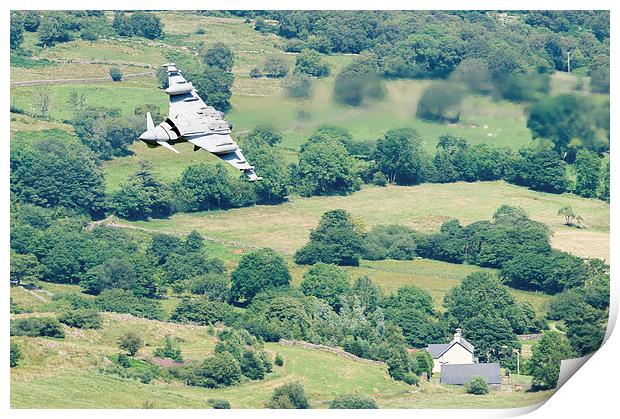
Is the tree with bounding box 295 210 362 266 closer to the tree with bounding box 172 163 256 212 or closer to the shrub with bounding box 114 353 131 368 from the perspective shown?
the tree with bounding box 172 163 256 212

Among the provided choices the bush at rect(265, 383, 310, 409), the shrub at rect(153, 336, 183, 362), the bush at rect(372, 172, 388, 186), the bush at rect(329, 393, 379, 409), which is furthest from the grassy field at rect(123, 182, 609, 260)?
the bush at rect(329, 393, 379, 409)

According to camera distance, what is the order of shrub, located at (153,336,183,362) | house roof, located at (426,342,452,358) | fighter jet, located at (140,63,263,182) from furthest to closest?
1. house roof, located at (426,342,452,358)
2. shrub, located at (153,336,183,362)
3. fighter jet, located at (140,63,263,182)

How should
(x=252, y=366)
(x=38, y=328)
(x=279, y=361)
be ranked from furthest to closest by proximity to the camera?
(x=38, y=328), (x=279, y=361), (x=252, y=366)

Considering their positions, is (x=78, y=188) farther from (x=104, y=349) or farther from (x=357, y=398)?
(x=357, y=398)

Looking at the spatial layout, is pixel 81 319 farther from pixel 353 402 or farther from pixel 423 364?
pixel 423 364

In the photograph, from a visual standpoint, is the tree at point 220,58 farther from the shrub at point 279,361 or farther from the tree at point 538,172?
the shrub at point 279,361

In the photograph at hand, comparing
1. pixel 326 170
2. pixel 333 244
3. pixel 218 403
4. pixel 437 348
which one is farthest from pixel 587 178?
pixel 218 403

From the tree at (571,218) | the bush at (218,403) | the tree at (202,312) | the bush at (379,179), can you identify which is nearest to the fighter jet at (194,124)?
the bush at (218,403)
